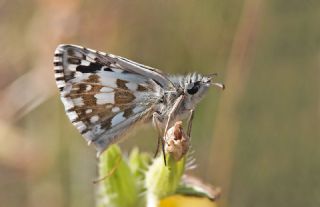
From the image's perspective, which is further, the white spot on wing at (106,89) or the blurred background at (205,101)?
the blurred background at (205,101)

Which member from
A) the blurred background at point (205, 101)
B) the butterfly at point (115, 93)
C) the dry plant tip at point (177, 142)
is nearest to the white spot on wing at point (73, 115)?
the butterfly at point (115, 93)

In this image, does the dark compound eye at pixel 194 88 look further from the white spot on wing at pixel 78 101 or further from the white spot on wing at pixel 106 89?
the white spot on wing at pixel 78 101

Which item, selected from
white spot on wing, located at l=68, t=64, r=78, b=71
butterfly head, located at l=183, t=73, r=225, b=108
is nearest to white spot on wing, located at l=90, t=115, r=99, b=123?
white spot on wing, located at l=68, t=64, r=78, b=71

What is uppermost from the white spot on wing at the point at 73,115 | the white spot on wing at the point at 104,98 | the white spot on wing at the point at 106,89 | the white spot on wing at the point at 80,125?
the white spot on wing at the point at 106,89

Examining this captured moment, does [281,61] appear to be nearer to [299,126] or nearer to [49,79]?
[299,126]

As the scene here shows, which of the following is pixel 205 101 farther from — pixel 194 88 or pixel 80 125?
A: pixel 80 125

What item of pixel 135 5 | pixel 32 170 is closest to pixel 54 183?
pixel 32 170

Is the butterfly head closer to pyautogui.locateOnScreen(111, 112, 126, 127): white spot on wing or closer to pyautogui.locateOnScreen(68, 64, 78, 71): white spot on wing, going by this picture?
pyautogui.locateOnScreen(111, 112, 126, 127): white spot on wing
